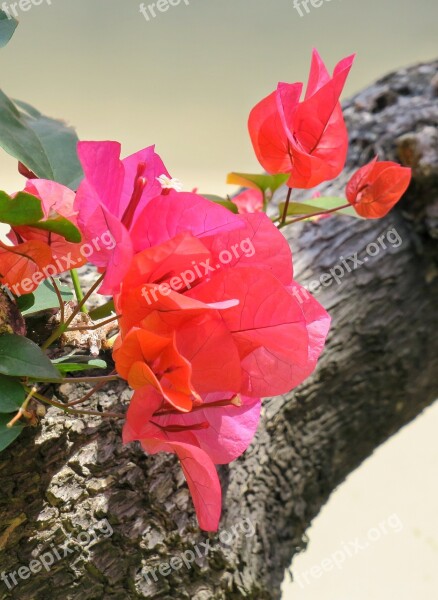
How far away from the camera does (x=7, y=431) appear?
0.35 meters

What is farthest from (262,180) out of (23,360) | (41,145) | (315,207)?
(23,360)

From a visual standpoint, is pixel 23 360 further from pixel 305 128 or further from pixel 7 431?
pixel 305 128

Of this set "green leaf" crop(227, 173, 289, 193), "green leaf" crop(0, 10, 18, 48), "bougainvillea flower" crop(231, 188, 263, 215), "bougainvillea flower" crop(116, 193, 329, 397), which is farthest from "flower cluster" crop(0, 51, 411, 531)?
"bougainvillea flower" crop(231, 188, 263, 215)

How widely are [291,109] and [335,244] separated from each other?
363mm

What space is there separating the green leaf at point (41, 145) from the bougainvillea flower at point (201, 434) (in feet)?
0.59

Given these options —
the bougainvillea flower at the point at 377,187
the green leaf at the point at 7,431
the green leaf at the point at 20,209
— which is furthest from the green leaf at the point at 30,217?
the bougainvillea flower at the point at 377,187

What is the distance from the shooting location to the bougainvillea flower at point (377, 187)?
45 centimetres

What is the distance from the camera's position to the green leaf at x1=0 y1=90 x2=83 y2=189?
1.38 feet

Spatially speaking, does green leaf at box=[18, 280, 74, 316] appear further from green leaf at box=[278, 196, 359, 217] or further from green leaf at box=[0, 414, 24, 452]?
green leaf at box=[278, 196, 359, 217]

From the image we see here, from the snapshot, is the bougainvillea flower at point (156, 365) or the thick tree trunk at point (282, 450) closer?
the bougainvillea flower at point (156, 365)

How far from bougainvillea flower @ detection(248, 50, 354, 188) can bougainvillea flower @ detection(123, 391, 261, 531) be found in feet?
0.50

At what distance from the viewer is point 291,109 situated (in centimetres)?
41

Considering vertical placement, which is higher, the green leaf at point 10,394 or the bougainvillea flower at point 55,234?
the bougainvillea flower at point 55,234

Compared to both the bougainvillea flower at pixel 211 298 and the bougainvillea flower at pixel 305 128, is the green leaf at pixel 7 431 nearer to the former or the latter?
the bougainvillea flower at pixel 211 298
